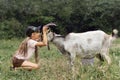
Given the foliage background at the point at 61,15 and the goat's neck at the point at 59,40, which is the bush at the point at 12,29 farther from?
the goat's neck at the point at 59,40

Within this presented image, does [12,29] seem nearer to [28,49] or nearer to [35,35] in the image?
[35,35]

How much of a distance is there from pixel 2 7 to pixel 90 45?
15713 mm

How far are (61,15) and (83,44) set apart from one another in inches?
628

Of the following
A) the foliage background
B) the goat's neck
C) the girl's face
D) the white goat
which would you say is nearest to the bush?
the foliage background

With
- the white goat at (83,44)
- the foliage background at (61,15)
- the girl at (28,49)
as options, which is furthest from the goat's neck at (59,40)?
the foliage background at (61,15)

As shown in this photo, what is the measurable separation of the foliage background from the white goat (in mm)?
15016

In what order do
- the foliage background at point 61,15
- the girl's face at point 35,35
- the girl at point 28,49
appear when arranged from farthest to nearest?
the foliage background at point 61,15 < the girl's face at point 35,35 < the girl at point 28,49

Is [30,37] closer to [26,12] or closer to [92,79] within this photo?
[92,79]

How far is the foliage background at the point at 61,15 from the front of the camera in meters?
26.3

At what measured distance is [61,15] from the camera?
2697cm

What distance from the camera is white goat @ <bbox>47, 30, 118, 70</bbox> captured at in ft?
35.7

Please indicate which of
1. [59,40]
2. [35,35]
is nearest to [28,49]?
[35,35]

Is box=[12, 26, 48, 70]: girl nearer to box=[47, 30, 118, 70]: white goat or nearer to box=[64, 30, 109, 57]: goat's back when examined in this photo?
box=[47, 30, 118, 70]: white goat

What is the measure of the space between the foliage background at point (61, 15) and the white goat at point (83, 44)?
Answer: 1502 cm
